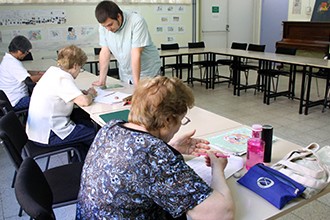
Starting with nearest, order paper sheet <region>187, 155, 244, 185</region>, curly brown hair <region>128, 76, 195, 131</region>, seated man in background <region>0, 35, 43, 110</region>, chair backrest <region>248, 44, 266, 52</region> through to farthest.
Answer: curly brown hair <region>128, 76, 195, 131</region> → paper sheet <region>187, 155, 244, 185</region> → seated man in background <region>0, 35, 43, 110</region> → chair backrest <region>248, 44, 266, 52</region>

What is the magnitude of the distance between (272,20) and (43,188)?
8174mm

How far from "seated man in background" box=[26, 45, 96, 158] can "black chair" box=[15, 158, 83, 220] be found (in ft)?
1.25

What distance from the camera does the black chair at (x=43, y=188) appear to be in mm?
1062

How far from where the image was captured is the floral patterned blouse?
0.99 meters

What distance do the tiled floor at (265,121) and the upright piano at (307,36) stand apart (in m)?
0.85

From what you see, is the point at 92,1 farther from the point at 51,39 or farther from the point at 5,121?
the point at 5,121

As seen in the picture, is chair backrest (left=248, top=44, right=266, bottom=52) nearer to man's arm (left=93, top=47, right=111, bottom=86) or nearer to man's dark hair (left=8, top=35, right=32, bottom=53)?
man's arm (left=93, top=47, right=111, bottom=86)

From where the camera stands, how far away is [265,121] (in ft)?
13.9

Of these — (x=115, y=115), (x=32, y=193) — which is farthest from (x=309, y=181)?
(x=115, y=115)

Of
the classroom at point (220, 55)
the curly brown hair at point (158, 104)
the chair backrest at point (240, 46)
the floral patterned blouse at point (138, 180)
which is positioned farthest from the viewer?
the chair backrest at point (240, 46)

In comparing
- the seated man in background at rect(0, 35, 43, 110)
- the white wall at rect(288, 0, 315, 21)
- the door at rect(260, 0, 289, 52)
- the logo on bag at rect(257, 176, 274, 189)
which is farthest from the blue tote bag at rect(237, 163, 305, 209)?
the door at rect(260, 0, 289, 52)

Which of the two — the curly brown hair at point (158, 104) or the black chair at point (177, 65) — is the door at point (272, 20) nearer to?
the black chair at point (177, 65)

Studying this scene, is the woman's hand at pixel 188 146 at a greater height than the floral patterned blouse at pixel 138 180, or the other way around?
the floral patterned blouse at pixel 138 180

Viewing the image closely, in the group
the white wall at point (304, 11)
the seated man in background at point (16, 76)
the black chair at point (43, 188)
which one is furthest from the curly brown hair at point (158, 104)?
the white wall at point (304, 11)
